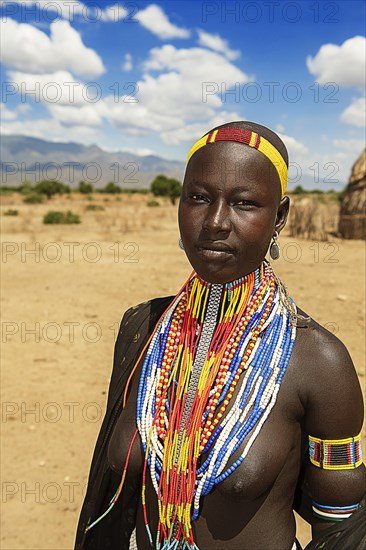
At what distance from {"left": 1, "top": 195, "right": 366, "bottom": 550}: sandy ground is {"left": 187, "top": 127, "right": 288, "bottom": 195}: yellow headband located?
9.48ft

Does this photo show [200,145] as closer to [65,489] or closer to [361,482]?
[361,482]

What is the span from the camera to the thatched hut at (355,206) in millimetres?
14219

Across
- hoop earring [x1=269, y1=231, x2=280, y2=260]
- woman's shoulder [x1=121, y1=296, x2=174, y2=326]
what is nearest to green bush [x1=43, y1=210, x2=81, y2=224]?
woman's shoulder [x1=121, y1=296, x2=174, y2=326]

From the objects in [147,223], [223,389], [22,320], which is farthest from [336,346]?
[147,223]

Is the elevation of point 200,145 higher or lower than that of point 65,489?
higher

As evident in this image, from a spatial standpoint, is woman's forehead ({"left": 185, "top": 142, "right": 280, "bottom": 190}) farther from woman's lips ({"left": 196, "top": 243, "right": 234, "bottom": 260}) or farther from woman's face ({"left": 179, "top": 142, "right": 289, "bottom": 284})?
woman's lips ({"left": 196, "top": 243, "right": 234, "bottom": 260})

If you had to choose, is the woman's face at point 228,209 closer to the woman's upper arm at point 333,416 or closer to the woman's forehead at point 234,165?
the woman's forehead at point 234,165

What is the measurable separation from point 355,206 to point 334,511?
14094mm

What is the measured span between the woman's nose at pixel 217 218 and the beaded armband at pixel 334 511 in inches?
33.6

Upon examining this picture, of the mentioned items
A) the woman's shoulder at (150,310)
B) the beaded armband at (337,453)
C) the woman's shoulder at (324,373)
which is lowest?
the beaded armband at (337,453)

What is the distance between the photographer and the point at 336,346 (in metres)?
1.38

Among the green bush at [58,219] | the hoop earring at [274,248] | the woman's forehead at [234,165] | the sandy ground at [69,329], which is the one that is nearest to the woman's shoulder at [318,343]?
the hoop earring at [274,248]

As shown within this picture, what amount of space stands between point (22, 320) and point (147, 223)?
1122 cm

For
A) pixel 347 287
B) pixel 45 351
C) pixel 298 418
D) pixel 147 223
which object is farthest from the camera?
pixel 147 223
